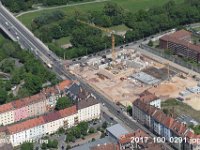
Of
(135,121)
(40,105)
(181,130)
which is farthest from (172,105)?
(40,105)

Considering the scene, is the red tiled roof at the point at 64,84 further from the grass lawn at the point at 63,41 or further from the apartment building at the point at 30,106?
the grass lawn at the point at 63,41

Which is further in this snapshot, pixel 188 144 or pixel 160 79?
pixel 160 79

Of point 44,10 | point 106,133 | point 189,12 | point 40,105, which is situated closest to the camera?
point 106,133

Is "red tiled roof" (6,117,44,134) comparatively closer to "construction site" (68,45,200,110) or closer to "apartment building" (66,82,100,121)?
"apartment building" (66,82,100,121)

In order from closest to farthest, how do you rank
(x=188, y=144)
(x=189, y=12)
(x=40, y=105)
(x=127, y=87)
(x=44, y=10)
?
1. (x=188, y=144)
2. (x=40, y=105)
3. (x=127, y=87)
4. (x=189, y=12)
5. (x=44, y=10)

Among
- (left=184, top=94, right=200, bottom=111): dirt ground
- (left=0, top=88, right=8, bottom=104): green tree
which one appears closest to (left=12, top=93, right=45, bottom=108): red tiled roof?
(left=0, top=88, right=8, bottom=104): green tree

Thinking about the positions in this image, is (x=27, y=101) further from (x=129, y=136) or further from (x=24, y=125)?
(x=129, y=136)

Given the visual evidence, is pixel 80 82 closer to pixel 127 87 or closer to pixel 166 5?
pixel 127 87

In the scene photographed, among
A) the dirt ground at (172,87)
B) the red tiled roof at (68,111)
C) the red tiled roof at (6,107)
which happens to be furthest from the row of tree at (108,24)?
the red tiled roof at (68,111)
